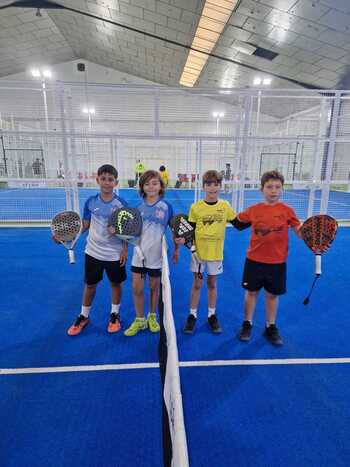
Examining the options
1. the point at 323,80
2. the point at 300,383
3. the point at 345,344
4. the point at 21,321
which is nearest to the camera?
the point at 300,383

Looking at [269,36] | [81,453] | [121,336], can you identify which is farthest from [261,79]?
[81,453]

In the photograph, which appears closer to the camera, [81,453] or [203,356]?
[81,453]

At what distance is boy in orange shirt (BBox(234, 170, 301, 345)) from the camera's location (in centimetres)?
298

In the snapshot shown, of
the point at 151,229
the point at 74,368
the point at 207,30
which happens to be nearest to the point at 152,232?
the point at 151,229

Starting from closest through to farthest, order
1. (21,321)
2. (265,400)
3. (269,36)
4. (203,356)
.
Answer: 1. (265,400)
2. (203,356)
3. (21,321)
4. (269,36)

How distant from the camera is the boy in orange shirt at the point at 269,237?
2.98 meters

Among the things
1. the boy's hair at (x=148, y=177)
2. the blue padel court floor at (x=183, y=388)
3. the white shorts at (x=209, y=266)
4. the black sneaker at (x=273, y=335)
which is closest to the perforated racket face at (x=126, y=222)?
the boy's hair at (x=148, y=177)

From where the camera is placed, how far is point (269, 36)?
1271 cm

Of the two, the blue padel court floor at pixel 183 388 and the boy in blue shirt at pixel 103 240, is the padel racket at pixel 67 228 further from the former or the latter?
the blue padel court floor at pixel 183 388

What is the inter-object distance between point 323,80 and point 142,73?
12.7m

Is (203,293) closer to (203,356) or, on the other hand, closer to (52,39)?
(203,356)

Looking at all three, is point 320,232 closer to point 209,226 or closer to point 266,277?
point 266,277

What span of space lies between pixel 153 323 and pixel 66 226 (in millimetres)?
1393

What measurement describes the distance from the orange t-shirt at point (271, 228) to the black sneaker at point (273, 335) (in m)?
0.77
